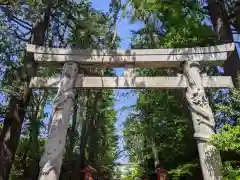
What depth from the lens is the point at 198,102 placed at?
5.48 metres

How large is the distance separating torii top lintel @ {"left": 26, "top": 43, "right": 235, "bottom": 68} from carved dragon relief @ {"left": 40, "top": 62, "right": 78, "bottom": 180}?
268 millimetres

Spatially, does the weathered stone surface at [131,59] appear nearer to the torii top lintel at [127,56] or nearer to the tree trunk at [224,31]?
the torii top lintel at [127,56]

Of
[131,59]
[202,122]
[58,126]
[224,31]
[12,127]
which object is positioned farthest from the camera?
[224,31]

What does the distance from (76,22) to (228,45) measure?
3.93m

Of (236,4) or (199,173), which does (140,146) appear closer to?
(199,173)

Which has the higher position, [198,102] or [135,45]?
[135,45]

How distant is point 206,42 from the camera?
26.6 ft

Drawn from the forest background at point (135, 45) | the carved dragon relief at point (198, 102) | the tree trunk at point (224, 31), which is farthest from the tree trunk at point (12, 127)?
the tree trunk at point (224, 31)

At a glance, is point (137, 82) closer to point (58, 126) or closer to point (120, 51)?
point (120, 51)

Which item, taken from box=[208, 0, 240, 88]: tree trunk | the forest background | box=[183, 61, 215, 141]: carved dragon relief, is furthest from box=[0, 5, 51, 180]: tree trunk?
box=[208, 0, 240, 88]: tree trunk

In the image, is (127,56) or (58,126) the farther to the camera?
(127,56)

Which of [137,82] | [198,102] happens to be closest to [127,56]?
[137,82]

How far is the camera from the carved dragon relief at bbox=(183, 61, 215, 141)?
17.3ft

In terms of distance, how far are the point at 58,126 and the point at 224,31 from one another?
471cm
